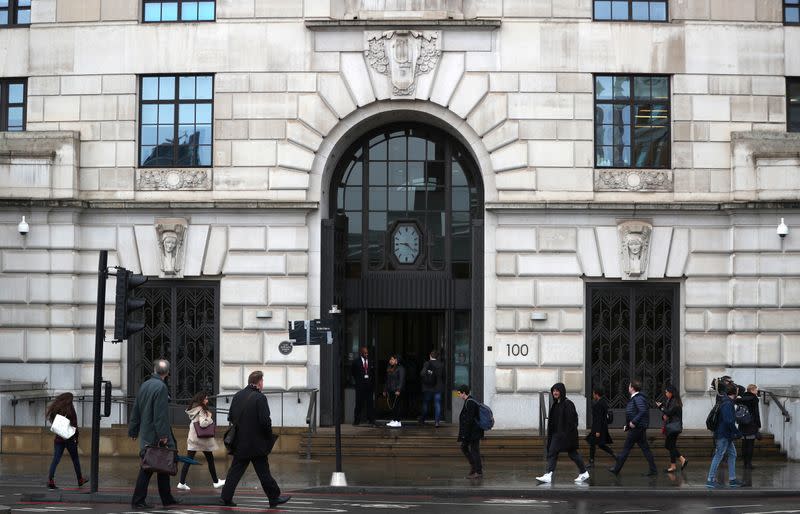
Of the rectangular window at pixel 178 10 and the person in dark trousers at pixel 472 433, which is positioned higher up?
the rectangular window at pixel 178 10

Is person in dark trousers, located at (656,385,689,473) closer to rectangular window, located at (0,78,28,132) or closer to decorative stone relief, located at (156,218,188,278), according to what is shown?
decorative stone relief, located at (156,218,188,278)

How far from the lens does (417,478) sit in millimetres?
25359

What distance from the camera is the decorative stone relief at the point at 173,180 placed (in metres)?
32.4

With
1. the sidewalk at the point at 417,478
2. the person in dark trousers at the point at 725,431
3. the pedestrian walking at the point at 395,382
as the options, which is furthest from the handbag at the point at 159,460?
the pedestrian walking at the point at 395,382

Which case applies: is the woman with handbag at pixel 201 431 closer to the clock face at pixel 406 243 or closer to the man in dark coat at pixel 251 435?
the man in dark coat at pixel 251 435

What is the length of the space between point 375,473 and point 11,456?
831cm

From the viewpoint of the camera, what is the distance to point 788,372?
103ft

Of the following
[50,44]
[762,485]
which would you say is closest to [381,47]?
[50,44]

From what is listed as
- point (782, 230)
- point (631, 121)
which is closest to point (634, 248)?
point (631, 121)

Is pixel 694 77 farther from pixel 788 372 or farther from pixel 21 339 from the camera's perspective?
pixel 21 339

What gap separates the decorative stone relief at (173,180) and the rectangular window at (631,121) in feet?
31.0

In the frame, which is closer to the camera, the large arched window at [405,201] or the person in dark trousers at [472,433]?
the person in dark trousers at [472,433]

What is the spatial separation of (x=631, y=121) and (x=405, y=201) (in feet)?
19.4

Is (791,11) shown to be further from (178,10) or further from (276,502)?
(276,502)
